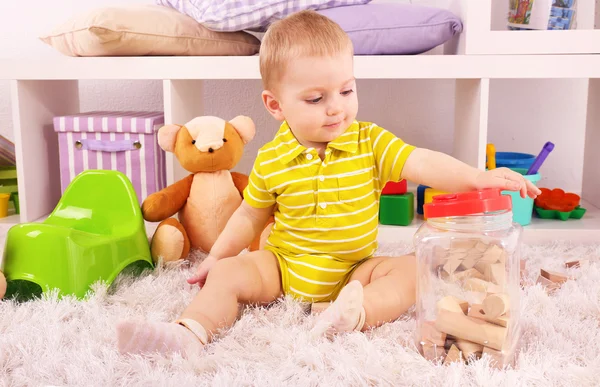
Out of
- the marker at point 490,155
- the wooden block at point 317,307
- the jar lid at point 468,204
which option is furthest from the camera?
the marker at point 490,155

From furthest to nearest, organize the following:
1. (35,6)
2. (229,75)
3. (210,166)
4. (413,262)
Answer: (35,6) < (229,75) < (210,166) < (413,262)

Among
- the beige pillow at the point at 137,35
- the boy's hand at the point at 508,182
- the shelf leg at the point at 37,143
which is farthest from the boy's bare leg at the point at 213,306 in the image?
the shelf leg at the point at 37,143

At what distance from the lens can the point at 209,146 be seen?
3.76 ft

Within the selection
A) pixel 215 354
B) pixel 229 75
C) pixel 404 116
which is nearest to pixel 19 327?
pixel 215 354

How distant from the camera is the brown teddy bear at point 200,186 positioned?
1.15 m

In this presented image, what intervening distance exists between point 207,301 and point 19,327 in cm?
24

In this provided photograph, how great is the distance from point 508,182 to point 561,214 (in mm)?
742

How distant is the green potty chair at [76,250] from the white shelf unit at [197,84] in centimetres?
27

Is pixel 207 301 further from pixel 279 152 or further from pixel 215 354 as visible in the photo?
pixel 279 152

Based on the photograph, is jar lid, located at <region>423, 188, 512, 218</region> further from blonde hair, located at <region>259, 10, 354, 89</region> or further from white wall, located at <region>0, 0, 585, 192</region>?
white wall, located at <region>0, 0, 585, 192</region>

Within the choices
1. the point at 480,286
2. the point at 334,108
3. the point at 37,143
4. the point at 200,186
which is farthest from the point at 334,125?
the point at 37,143

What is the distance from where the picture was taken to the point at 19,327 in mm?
813

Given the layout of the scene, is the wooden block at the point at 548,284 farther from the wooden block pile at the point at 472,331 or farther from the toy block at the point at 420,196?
the toy block at the point at 420,196

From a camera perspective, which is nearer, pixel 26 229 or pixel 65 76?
pixel 26 229
